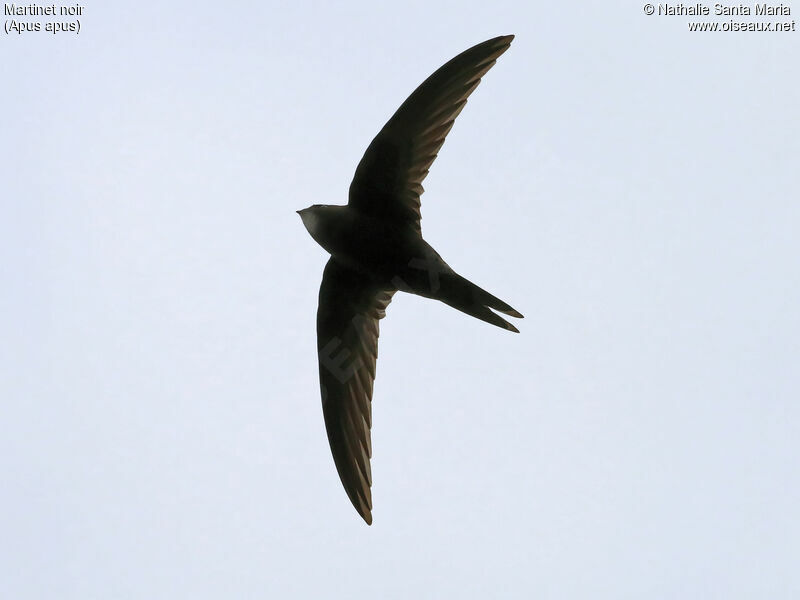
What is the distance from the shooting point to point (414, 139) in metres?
4.23

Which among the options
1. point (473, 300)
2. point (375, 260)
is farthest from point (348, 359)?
point (473, 300)

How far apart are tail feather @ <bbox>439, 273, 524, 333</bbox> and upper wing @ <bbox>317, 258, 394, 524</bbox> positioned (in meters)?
0.52

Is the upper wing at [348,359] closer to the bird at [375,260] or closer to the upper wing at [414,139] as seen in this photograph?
the bird at [375,260]

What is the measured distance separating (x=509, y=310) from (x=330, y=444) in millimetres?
1158

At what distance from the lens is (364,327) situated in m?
4.74

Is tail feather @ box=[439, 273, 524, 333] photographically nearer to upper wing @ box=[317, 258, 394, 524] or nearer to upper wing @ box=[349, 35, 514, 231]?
upper wing @ box=[349, 35, 514, 231]

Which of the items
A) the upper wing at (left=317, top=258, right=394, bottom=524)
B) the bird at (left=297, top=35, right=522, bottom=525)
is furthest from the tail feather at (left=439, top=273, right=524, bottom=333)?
the upper wing at (left=317, top=258, right=394, bottom=524)

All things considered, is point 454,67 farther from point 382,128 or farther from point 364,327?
point 364,327

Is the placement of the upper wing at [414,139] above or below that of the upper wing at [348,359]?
above

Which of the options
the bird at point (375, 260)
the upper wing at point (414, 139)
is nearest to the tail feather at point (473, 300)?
the bird at point (375, 260)

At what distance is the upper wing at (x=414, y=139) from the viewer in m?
Answer: 4.09

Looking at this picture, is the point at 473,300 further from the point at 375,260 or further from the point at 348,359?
the point at 348,359

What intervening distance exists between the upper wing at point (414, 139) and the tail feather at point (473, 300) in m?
0.33

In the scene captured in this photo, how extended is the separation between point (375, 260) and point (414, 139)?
22.5 inches
